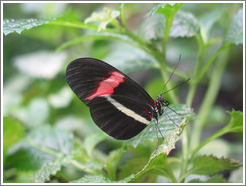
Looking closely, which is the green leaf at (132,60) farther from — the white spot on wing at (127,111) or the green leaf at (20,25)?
the green leaf at (20,25)

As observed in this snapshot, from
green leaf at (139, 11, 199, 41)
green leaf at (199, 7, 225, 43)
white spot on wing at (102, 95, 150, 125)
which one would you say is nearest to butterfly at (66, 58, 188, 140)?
white spot on wing at (102, 95, 150, 125)

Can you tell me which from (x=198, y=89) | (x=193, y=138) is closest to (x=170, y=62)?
(x=198, y=89)

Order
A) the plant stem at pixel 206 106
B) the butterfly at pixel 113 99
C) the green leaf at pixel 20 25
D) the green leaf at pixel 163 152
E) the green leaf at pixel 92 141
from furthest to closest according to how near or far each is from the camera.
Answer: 1. the plant stem at pixel 206 106
2. the green leaf at pixel 92 141
3. the butterfly at pixel 113 99
4. the green leaf at pixel 20 25
5. the green leaf at pixel 163 152

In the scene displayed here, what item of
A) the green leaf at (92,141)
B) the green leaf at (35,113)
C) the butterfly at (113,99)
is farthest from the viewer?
the green leaf at (35,113)

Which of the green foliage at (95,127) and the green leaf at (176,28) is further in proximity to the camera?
the green leaf at (176,28)

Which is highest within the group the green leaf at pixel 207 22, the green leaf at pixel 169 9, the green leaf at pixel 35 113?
the green leaf at pixel 207 22

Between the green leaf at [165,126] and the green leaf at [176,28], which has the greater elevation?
the green leaf at [176,28]

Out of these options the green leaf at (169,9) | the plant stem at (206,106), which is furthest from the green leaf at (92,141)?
the green leaf at (169,9)

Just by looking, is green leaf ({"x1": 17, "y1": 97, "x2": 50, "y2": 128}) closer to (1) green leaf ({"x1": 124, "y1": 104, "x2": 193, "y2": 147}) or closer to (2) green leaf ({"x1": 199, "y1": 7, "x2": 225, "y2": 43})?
(1) green leaf ({"x1": 124, "y1": 104, "x2": 193, "y2": 147})
